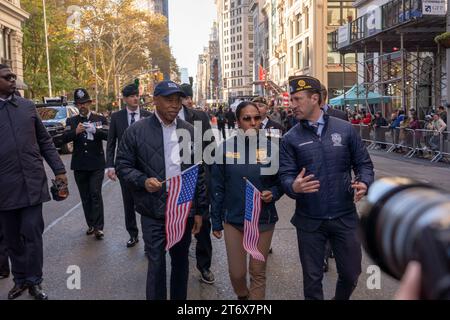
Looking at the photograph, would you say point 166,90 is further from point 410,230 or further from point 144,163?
point 410,230

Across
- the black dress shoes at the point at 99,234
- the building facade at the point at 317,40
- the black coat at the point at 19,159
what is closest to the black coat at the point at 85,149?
the black dress shoes at the point at 99,234

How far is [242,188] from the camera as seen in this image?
4.41 metres

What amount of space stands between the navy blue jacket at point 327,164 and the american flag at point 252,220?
0.37 m

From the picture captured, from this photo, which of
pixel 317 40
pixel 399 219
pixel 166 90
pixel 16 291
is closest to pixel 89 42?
pixel 317 40

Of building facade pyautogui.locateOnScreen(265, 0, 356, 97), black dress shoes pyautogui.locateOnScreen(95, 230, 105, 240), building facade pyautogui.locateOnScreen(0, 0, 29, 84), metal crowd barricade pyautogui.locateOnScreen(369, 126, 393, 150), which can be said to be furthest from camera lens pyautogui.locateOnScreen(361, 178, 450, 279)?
building facade pyautogui.locateOnScreen(265, 0, 356, 97)

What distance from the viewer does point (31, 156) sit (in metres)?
4.97

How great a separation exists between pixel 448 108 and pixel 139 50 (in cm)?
4463

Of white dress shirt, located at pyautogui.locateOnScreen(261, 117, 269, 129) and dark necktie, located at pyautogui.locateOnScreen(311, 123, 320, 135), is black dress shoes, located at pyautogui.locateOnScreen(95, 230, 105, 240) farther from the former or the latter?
dark necktie, located at pyautogui.locateOnScreen(311, 123, 320, 135)

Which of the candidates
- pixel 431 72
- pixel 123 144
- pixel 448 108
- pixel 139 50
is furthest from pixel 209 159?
pixel 139 50

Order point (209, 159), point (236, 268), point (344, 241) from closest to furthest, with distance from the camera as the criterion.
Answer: point (344, 241) → point (236, 268) → point (209, 159)

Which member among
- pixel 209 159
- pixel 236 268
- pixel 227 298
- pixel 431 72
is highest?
pixel 431 72

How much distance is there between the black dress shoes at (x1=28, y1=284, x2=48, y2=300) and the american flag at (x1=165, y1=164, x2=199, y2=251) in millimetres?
1517
